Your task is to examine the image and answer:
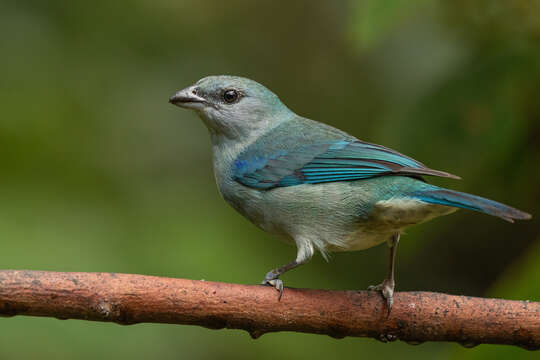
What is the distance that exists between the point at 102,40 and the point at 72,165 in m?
1.49

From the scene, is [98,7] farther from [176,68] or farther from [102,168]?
[102,168]

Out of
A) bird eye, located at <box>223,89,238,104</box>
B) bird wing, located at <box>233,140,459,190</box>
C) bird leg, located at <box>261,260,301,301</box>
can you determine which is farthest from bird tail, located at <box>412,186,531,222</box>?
bird eye, located at <box>223,89,238,104</box>

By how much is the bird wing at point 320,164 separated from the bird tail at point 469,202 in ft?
0.57

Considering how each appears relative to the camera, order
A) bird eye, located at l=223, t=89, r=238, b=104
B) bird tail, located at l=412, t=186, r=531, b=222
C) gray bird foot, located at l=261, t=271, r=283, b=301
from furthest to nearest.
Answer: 1. bird eye, located at l=223, t=89, r=238, b=104
2. gray bird foot, located at l=261, t=271, r=283, b=301
3. bird tail, located at l=412, t=186, r=531, b=222

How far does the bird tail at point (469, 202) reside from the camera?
2762 millimetres

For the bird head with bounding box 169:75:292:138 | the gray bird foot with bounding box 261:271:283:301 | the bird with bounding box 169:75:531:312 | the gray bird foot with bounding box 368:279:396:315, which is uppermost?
the bird head with bounding box 169:75:292:138

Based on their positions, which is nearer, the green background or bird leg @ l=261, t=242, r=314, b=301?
bird leg @ l=261, t=242, r=314, b=301

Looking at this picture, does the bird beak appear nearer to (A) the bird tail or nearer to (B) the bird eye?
(B) the bird eye

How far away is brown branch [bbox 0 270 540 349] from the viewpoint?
2.81 m

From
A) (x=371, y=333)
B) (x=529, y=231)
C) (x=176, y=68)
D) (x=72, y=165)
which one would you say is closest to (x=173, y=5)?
(x=176, y=68)

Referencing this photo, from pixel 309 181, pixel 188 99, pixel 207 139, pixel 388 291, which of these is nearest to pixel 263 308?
pixel 388 291

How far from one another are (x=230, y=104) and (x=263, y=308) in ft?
4.93

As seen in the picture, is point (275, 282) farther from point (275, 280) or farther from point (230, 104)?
point (230, 104)

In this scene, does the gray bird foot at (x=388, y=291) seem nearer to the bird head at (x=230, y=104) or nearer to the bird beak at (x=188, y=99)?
the bird head at (x=230, y=104)
